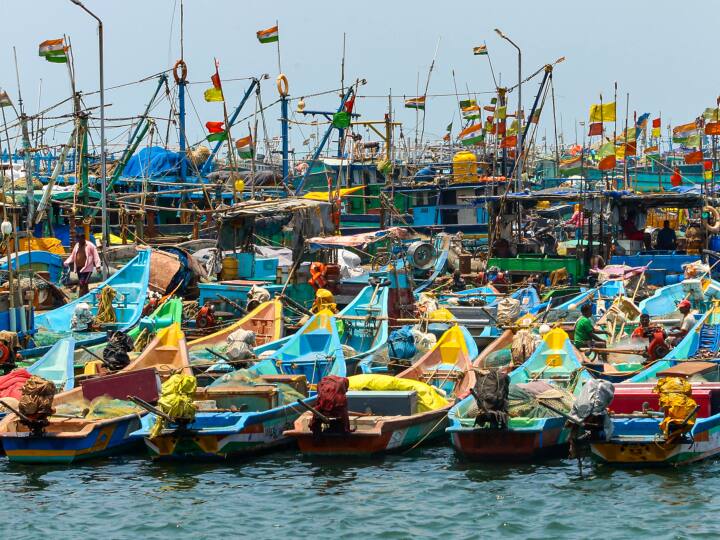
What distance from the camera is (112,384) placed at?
17.9 m

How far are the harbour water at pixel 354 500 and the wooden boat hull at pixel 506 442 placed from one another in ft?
0.62

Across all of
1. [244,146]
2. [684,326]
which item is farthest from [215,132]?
[684,326]

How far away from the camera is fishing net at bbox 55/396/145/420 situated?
17281mm

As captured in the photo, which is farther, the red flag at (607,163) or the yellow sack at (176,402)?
the red flag at (607,163)

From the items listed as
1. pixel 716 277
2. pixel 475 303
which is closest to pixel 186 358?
pixel 475 303

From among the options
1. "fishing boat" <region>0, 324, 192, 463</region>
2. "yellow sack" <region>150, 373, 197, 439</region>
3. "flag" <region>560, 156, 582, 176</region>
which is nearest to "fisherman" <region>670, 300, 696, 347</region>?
"fishing boat" <region>0, 324, 192, 463</region>

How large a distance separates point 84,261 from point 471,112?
97.2ft

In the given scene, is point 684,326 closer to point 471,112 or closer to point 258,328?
point 258,328

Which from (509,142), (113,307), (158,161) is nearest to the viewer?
A: (113,307)

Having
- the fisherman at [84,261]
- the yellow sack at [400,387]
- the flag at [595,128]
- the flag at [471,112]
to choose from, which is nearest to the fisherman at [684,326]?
the yellow sack at [400,387]

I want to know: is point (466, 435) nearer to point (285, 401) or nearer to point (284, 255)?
point (285, 401)

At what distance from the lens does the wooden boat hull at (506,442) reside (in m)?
16.0

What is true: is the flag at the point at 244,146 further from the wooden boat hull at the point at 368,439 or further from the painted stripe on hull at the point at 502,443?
the painted stripe on hull at the point at 502,443

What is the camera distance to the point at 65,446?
643 inches
